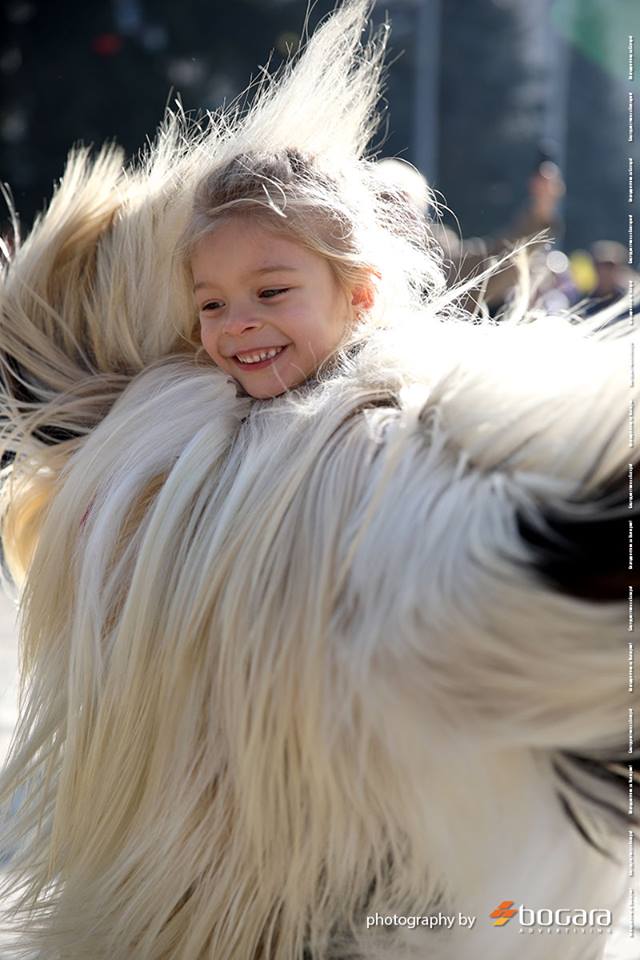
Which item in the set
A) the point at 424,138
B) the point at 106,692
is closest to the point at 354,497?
the point at 106,692

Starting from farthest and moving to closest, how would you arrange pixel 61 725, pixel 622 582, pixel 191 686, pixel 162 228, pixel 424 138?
pixel 424 138 < pixel 162 228 < pixel 61 725 < pixel 191 686 < pixel 622 582

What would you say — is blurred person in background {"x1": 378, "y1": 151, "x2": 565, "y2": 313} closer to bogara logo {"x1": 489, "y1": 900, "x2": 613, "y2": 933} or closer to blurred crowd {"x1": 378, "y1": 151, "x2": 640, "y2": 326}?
blurred crowd {"x1": 378, "y1": 151, "x2": 640, "y2": 326}

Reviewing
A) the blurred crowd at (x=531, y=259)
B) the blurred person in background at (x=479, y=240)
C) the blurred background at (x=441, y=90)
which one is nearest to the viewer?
the blurred crowd at (x=531, y=259)

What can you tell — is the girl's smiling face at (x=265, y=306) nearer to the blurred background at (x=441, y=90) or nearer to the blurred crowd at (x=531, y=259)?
the blurred crowd at (x=531, y=259)

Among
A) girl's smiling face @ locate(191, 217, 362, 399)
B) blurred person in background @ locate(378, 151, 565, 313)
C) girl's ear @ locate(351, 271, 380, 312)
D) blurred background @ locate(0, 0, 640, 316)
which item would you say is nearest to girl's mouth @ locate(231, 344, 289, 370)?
girl's smiling face @ locate(191, 217, 362, 399)

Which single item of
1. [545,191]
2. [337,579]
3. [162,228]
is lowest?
[337,579]

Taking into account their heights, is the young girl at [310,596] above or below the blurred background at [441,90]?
below

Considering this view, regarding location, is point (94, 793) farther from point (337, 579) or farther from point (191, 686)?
point (337, 579)

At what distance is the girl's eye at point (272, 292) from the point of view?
1973 millimetres

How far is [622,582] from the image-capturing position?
1.42m

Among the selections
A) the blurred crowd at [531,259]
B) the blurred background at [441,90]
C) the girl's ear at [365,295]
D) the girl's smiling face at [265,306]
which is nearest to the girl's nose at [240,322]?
the girl's smiling face at [265,306]

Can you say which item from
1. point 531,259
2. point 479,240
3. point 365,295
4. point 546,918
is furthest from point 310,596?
point 479,240

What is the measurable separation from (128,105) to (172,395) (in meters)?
13.1

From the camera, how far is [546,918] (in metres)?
1.56
